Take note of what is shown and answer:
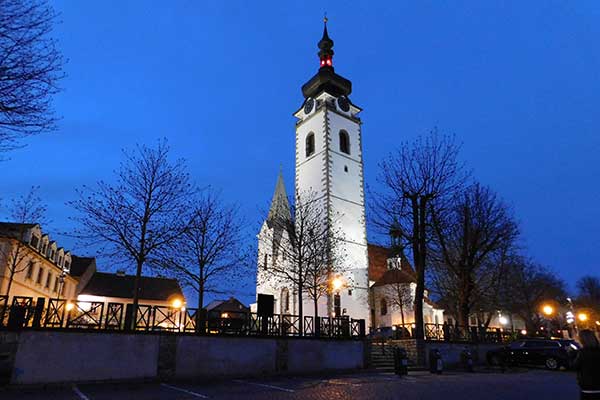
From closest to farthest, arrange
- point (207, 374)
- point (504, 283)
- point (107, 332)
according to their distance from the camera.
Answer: point (107, 332) < point (207, 374) < point (504, 283)

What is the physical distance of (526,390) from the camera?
1244cm

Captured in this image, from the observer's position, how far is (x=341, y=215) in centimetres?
3806

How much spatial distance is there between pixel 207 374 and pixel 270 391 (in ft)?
15.2

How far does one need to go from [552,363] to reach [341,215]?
2016 centimetres

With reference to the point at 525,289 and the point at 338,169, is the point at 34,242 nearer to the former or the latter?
the point at 338,169

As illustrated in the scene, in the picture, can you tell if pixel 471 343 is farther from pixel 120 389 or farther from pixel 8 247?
pixel 8 247

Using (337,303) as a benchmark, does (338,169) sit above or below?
above

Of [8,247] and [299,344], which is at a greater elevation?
[8,247]

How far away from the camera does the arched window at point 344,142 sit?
4238cm

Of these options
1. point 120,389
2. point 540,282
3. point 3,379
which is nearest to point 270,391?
point 120,389

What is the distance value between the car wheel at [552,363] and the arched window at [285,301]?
2163cm

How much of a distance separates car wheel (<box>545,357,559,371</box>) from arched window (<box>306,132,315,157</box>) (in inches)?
1072

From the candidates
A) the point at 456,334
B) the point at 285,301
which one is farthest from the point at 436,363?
the point at 285,301

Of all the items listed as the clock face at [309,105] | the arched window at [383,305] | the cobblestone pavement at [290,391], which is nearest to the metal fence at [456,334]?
the cobblestone pavement at [290,391]
